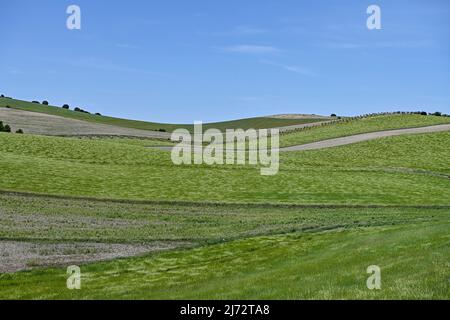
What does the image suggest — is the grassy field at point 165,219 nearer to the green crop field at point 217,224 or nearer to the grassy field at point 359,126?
the green crop field at point 217,224

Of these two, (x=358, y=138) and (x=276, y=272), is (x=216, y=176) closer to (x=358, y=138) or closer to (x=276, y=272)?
(x=276, y=272)

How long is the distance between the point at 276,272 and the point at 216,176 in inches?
1951

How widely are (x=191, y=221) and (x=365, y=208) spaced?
19537mm

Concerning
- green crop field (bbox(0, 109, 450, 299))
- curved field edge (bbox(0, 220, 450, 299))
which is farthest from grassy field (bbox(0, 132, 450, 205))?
curved field edge (bbox(0, 220, 450, 299))

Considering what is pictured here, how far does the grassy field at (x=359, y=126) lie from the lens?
130150 millimetres

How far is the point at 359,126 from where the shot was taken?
143875mm

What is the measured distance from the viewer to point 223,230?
42.2 meters

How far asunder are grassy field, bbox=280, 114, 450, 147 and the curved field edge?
293 ft

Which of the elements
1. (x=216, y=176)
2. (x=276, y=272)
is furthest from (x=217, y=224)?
(x=216, y=176)

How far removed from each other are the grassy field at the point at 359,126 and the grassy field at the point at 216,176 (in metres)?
28.2

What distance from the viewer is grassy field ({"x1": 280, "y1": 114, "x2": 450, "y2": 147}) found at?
130 metres

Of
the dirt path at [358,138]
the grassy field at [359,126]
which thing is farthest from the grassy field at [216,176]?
the grassy field at [359,126]

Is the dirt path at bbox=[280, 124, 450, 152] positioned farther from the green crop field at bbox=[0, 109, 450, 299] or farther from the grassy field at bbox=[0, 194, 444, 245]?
the grassy field at bbox=[0, 194, 444, 245]
